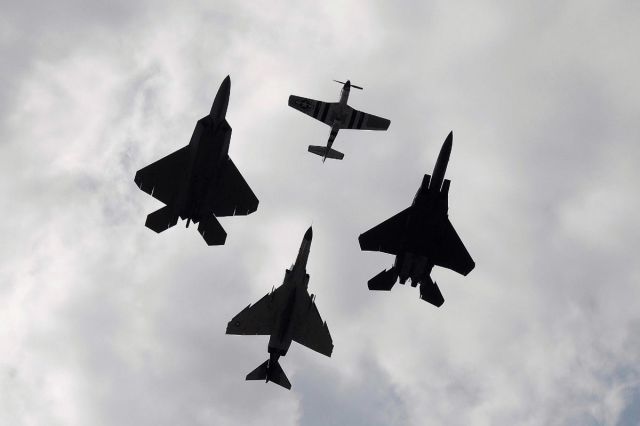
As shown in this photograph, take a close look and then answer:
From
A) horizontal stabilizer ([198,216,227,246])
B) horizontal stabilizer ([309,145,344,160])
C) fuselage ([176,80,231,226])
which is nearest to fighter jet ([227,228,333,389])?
horizontal stabilizer ([198,216,227,246])

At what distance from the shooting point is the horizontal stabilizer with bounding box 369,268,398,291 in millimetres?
52219

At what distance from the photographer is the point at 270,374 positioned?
5534 cm

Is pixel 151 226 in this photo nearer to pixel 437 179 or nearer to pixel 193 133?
pixel 193 133

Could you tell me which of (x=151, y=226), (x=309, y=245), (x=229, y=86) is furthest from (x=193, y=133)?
(x=309, y=245)

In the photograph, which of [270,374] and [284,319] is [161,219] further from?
[270,374]

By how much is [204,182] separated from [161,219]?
579 centimetres

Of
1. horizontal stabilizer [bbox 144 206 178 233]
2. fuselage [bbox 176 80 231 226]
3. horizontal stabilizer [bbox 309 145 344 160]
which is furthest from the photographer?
horizontal stabilizer [bbox 309 145 344 160]

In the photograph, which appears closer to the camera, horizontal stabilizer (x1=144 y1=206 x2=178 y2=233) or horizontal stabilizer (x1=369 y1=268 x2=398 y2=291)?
horizontal stabilizer (x1=144 y1=206 x2=178 y2=233)

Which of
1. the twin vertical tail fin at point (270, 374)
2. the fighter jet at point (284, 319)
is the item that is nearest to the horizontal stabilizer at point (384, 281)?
the fighter jet at point (284, 319)

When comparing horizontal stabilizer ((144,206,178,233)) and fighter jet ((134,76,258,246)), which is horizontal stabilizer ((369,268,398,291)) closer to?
fighter jet ((134,76,258,246))

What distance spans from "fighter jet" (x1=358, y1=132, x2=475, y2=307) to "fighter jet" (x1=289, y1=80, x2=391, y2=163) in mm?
18224

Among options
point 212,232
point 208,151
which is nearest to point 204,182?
point 208,151

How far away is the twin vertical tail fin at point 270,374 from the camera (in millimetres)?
55344

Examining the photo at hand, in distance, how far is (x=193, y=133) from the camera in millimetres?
46875
